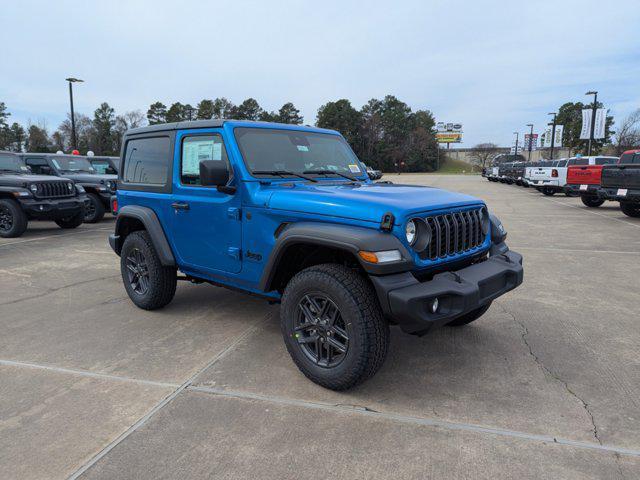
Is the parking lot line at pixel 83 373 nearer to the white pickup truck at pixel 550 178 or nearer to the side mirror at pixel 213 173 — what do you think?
the side mirror at pixel 213 173

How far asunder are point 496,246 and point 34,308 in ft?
15.2

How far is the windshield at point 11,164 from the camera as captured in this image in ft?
33.4

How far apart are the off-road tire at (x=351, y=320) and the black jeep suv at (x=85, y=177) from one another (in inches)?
389

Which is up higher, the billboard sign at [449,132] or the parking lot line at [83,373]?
the billboard sign at [449,132]

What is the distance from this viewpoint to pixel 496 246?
145 inches

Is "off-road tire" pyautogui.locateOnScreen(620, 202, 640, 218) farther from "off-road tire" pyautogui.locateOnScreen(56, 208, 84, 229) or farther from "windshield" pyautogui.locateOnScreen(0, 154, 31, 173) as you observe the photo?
"windshield" pyautogui.locateOnScreen(0, 154, 31, 173)

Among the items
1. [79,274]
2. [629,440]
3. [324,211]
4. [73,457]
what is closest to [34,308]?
[79,274]

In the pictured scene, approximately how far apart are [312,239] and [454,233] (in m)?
1.01

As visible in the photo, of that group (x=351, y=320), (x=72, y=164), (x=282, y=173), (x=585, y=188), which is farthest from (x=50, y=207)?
(x=585, y=188)

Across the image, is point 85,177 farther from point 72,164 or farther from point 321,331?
point 321,331

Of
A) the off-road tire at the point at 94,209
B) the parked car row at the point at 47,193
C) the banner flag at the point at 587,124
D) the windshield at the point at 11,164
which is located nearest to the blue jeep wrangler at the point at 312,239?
the parked car row at the point at 47,193

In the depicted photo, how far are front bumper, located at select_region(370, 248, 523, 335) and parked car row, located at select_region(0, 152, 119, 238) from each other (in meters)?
9.07

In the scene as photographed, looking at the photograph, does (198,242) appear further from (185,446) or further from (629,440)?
(629,440)

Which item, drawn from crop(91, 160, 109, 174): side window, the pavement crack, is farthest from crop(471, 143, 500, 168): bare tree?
the pavement crack
